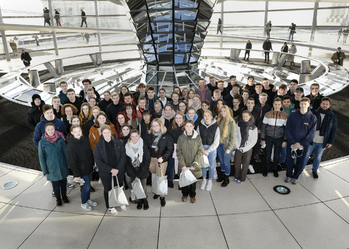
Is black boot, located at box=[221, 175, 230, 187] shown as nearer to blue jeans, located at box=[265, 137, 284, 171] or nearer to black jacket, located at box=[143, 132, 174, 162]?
blue jeans, located at box=[265, 137, 284, 171]

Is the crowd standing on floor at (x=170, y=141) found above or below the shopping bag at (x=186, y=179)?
above

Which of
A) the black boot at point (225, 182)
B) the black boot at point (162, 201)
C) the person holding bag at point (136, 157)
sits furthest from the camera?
the black boot at point (225, 182)

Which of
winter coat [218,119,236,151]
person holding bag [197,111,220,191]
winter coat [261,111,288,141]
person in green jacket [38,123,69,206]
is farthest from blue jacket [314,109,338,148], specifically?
person in green jacket [38,123,69,206]

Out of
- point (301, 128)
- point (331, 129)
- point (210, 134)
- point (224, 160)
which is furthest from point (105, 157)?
point (331, 129)

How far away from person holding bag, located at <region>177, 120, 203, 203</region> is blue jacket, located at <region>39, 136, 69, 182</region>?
1983mm

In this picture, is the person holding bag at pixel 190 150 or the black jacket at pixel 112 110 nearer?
the person holding bag at pixel 190 150

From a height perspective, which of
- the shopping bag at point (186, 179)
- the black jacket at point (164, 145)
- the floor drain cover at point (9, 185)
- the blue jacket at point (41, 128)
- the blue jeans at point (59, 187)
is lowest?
the floor drain cover at point (9, 185)

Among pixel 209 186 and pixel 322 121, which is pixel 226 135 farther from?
pixel 322 121

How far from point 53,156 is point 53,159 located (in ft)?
0.17

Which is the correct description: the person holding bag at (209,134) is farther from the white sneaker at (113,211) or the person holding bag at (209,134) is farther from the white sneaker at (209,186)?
the white sneaker at (113,211)

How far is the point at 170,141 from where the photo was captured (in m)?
4.43

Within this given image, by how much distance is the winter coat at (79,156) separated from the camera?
4043mm

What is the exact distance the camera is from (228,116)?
4.91 meters

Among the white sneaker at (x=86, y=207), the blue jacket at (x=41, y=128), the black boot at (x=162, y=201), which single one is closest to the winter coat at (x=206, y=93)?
the black boot at (x=162, y=201)
